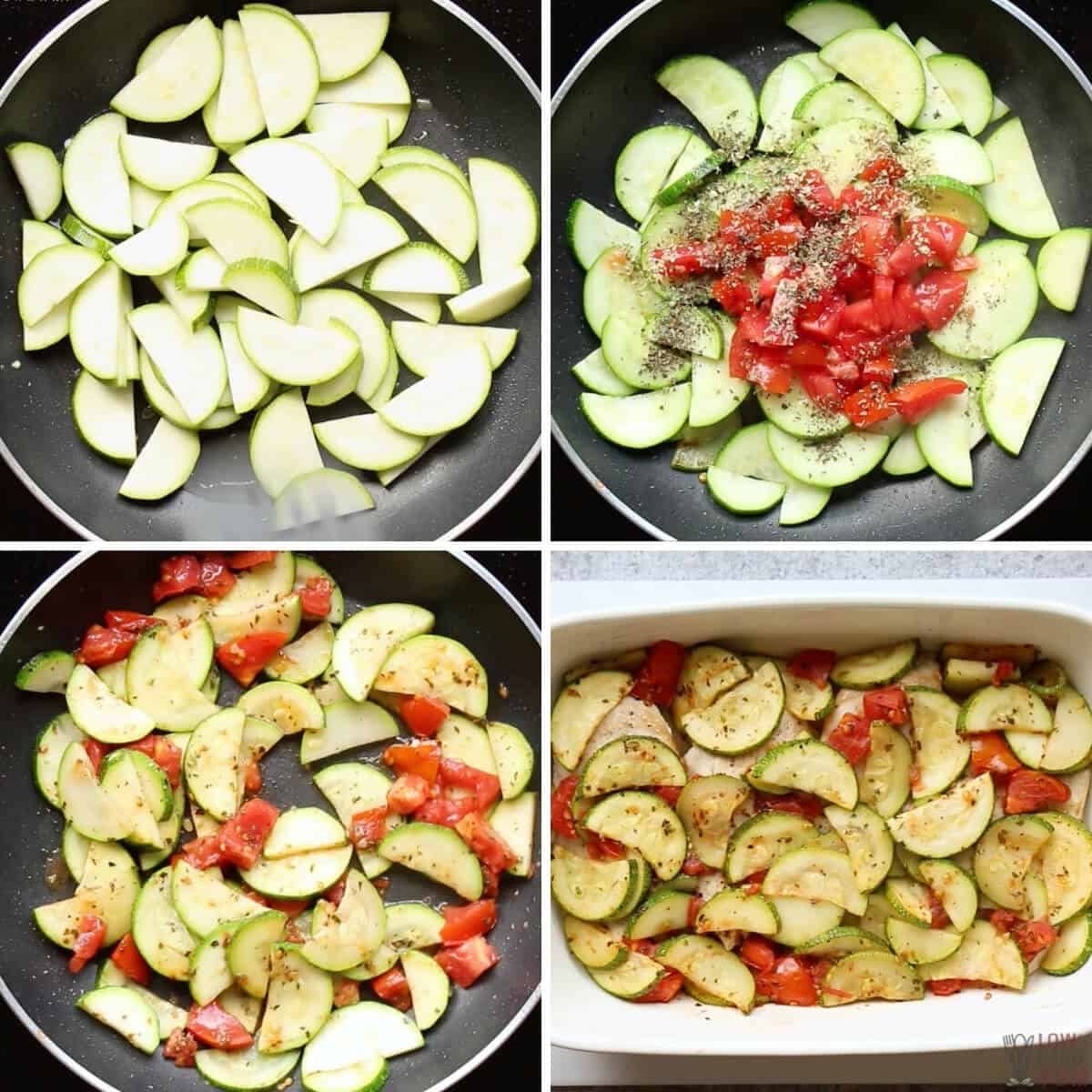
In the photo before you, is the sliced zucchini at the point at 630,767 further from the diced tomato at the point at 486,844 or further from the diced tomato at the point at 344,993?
the diced tomato at the point at 344,993

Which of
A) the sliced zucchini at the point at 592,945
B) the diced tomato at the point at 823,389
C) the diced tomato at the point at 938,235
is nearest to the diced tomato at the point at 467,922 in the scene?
the sliced zucchini at the point at 592,945

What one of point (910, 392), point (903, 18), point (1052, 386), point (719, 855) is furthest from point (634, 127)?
point (719, 855)

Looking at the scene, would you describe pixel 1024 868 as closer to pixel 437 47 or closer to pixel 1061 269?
pixel 1061 269

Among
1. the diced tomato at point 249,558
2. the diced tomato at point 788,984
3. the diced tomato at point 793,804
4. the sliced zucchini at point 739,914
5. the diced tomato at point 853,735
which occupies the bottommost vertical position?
the diced tomato at point 788,984

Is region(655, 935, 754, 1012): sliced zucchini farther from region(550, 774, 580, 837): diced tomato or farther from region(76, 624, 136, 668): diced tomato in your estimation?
region(76, 624, 136, 668): diced tomato

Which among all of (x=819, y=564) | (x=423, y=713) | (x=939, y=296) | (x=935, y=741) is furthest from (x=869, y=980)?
(x=939, y=296)

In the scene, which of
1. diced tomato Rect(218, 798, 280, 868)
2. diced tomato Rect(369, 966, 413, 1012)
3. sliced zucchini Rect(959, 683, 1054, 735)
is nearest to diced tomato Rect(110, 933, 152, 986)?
diced tomato Rect(218, 798, 280, 868)
